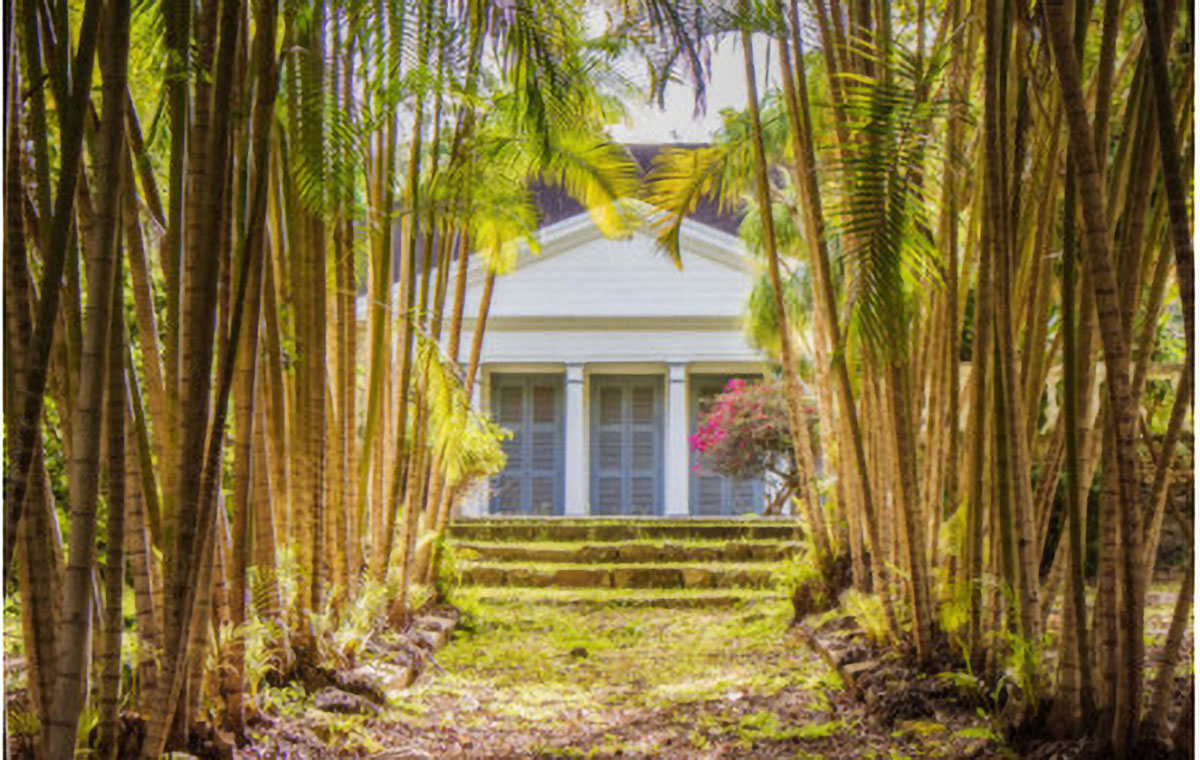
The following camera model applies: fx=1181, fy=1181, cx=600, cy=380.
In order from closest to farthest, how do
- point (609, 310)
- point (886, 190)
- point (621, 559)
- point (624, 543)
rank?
point (886, 190) < point (621, 559) < point (624, 543) < point (609, 310)

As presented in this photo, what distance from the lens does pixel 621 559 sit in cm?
984

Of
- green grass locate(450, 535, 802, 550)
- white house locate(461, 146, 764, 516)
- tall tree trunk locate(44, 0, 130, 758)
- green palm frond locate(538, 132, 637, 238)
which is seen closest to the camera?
tall tree trunk locate(44, 0, 130, 758)

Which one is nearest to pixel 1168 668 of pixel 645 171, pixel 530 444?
pixel 530 444

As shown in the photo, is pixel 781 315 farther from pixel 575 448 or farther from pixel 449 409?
pixel 575 448

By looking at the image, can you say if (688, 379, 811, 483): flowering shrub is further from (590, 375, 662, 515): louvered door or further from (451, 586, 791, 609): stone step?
(451, 586, 791, 609): stone step

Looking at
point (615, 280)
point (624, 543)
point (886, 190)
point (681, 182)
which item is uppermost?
point (615, 280)

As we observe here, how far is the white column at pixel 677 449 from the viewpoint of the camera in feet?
47.1

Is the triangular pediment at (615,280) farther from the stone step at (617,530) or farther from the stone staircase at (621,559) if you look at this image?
the stone step at (617,530)

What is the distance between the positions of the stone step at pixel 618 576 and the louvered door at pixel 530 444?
18.4ft

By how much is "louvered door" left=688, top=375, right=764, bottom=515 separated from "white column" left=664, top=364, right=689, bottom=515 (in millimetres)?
1013

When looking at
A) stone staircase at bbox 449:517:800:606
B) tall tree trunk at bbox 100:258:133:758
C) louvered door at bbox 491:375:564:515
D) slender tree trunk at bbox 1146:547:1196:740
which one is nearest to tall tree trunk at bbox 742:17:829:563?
stone staircase at bbox 449:517:800:606

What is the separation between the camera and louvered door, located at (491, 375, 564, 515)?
15.3m

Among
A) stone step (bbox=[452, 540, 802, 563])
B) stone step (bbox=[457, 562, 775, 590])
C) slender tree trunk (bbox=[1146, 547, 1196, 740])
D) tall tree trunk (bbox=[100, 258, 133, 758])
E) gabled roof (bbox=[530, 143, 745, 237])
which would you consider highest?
gabled roof (bbox=[530, 143, 745, 237])

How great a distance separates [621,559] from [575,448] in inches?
188
